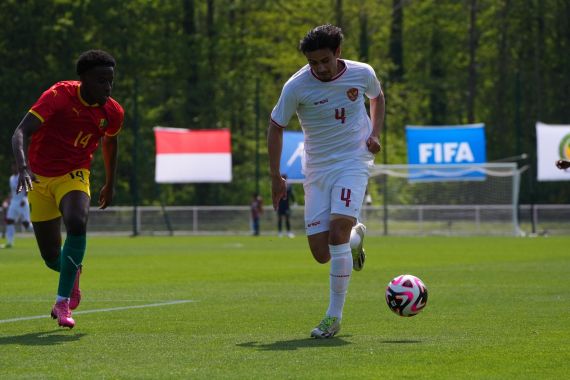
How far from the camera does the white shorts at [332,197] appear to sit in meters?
9.62

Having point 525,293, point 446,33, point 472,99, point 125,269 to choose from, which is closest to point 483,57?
point 446,33

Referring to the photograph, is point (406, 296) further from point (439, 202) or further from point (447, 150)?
point (439, 202)

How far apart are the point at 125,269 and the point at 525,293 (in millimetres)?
8612

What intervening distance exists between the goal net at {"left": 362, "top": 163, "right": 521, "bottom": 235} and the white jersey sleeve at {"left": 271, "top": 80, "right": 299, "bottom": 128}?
2962 cm

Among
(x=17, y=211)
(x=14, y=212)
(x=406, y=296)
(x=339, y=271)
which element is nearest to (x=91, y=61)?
(x=339, y=271)

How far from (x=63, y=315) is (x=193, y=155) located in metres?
30.3

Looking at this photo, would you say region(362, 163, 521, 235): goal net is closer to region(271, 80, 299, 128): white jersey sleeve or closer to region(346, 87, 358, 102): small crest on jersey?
region(346, 87, 358, 102): small crest on jersey

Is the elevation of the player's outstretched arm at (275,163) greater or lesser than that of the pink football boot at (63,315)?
greater

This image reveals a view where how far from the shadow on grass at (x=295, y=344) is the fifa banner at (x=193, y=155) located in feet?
102

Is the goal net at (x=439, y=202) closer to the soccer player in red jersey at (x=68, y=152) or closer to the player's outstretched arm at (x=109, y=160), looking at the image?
the player's outstretched arm at (x=109, y=160)

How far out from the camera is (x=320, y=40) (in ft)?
30.5

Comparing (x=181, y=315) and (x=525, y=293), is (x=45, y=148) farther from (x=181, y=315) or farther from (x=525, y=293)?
(x=525, y=293)

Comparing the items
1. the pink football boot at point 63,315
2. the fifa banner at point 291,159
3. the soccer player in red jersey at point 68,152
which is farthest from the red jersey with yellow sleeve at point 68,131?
the fifa banner at point 291,159

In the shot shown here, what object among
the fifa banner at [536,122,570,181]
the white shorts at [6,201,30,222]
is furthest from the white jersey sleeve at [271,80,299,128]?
the fifa banner at [536,122,570,181]
